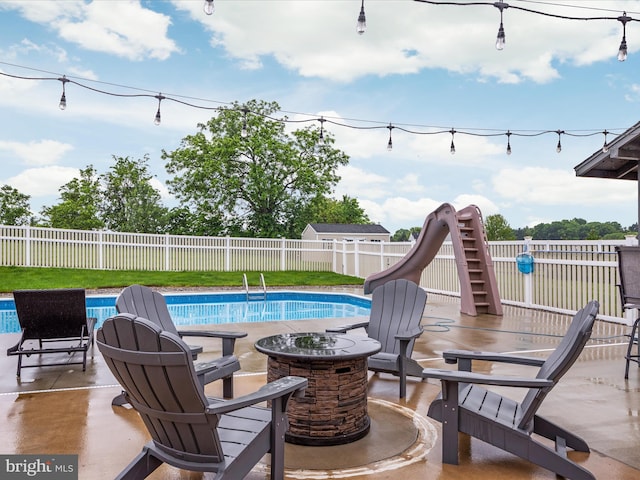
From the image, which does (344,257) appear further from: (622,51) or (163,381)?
(163,381)

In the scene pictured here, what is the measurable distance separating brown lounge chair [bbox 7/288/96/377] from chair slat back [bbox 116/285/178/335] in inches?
41.7

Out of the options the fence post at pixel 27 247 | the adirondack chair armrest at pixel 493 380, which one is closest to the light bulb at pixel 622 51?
the adirondack chair armrest at pixel 493 380

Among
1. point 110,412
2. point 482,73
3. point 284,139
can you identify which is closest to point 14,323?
point 110,412

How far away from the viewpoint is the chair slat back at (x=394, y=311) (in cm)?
495

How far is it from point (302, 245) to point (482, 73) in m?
10.2

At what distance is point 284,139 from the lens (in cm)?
2755

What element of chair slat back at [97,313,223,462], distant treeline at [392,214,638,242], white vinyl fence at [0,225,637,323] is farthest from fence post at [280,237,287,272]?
chair slat back at [97,313,223,462]

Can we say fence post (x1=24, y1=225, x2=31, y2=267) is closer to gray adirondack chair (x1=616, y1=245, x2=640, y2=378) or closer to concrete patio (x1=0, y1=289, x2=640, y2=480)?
concrete patio (x1=0, y1=289, x2=640, y2=480)

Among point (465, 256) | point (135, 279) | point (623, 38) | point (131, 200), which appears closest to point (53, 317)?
point (465, 256)

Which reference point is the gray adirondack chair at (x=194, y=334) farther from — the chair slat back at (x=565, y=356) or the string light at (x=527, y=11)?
the string light at (x=527, y=11)

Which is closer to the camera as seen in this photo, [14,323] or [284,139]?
[14,323]

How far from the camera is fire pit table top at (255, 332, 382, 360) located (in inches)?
131

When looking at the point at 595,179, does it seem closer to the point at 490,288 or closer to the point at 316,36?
the point at 490,288

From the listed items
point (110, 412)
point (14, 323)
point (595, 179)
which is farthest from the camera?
point (14, 323)
